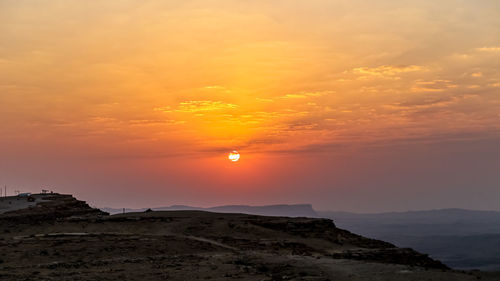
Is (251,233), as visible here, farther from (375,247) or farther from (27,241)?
(27,241)

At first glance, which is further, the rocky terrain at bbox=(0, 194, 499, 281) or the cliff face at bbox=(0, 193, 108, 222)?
the cliff face at bbox=(0, 193, 108, 222)

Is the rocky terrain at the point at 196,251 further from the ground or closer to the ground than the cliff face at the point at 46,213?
closer to the ground

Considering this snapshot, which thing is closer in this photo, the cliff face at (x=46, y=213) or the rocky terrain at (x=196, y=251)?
the rocky terrain at (x=196, y=251)

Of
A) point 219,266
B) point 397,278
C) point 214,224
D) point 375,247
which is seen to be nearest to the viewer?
point 397,278

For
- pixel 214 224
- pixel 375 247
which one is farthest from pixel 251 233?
pixel 375 247

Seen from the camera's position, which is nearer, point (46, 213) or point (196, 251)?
point (196, 251)

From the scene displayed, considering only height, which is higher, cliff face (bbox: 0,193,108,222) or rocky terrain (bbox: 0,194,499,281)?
cliff face (bbox: 0,193,108,222)

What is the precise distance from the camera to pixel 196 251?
4394 centimetres

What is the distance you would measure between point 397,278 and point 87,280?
18847 millimetres

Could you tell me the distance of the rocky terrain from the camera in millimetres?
32906

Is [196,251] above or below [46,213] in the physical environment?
below

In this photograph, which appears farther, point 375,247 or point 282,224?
point 282,224

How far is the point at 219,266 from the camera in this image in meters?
36.1

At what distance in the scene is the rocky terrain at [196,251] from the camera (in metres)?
32.9
